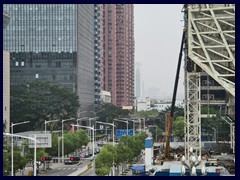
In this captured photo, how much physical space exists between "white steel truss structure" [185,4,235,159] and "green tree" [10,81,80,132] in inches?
1131

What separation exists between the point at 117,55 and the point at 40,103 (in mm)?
48223

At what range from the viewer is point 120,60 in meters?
109

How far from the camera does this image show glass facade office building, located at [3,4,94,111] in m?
68.8

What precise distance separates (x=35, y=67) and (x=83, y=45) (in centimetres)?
800

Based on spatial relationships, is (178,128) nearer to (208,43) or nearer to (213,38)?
(213,38)

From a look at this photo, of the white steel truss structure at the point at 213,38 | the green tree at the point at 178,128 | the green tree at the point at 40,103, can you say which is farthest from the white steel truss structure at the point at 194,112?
the green tree at the point at 40,103

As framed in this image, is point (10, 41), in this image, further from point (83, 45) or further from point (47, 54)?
point (83, 45)

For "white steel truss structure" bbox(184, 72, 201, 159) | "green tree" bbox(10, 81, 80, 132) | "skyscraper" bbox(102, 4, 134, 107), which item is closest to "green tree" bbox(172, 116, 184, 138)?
"green tree" bbox(10, 81, 80, 132)

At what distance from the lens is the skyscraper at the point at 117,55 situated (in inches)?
4149

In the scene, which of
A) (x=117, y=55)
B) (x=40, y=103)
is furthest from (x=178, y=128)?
(x=117, y=55)

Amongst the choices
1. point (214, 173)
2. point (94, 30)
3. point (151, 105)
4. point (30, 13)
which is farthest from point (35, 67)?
point (151, 105)

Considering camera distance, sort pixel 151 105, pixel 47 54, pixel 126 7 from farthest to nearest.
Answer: pixel 151 105
pixel 126 7
pixel 47 54

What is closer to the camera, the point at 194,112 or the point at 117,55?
the point at 194,112

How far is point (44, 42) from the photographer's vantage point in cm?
6956
